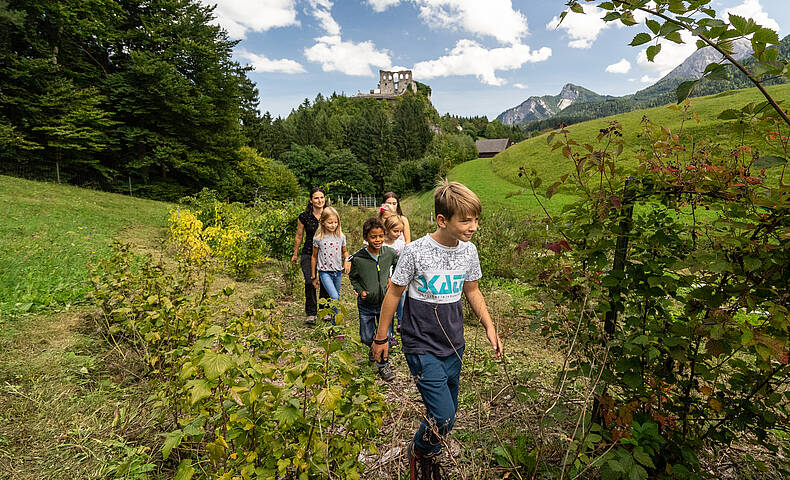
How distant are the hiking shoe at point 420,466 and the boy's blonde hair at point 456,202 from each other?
60.2 inches

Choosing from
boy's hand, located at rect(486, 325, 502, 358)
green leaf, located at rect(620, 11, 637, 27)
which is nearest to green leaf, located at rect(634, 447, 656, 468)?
boy's hand, located at rect(486, 325, 502, 358)

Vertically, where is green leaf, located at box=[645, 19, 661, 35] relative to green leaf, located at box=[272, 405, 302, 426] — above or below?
above

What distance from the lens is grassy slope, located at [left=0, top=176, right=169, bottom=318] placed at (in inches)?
189

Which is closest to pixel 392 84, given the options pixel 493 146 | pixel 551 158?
pixel 493 146

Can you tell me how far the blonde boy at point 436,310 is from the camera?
2232 mm

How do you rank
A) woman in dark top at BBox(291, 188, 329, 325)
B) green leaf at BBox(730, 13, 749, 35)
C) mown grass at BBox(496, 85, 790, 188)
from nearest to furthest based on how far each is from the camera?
green leaf at BBox(730, 13, 749, 35), woman in dark top at BBox(291, 188, 329, 325), mown grass at BBox(496, 85, 790, 188)

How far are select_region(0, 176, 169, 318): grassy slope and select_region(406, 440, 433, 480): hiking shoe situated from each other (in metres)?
4.04

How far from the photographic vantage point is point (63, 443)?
2.31 metres

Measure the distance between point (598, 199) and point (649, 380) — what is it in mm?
1046

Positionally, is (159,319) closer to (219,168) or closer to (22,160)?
(22,160)

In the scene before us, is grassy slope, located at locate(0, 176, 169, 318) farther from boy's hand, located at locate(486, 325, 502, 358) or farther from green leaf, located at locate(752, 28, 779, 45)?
green leaf, located at locate(752, 28, 779, 45)

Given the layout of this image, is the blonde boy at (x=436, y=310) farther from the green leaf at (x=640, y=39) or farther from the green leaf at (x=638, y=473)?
the green leaf at (x=640, y=39)

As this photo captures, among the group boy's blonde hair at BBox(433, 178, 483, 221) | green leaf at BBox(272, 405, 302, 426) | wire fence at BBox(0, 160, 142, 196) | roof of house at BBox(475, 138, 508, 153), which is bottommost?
green leaf at BBox(272, 405, 302, 426)

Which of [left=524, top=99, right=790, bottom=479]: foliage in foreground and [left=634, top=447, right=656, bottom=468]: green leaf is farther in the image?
[left=634, top=447, right=656, bottom=468]: green leaf
